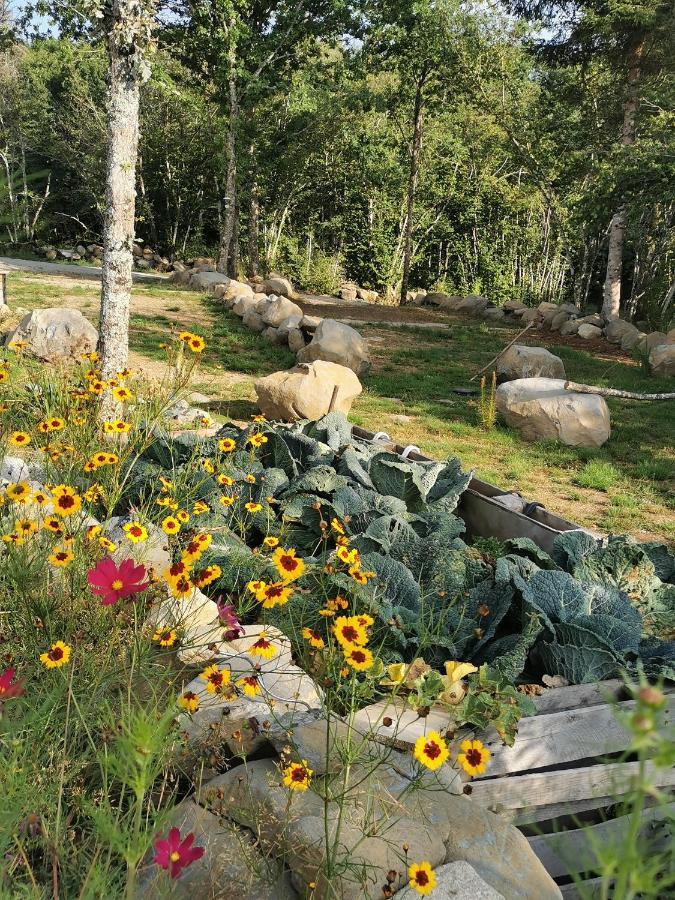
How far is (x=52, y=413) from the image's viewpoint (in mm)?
2822

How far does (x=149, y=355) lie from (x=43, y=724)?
7.59 m

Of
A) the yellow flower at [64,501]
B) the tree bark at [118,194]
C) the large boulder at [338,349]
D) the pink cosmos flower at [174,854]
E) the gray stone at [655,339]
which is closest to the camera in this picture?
the pink cosmos flower at [174,854]

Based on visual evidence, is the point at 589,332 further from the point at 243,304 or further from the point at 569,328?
the point at 243,304

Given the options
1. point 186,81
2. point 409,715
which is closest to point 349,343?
point 409,715

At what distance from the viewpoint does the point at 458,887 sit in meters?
1.47

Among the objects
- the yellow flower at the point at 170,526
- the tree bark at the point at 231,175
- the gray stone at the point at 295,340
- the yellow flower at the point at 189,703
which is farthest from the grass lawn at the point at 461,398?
the tree bark at the point at 231,175

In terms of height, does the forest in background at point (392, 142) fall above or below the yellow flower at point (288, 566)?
above

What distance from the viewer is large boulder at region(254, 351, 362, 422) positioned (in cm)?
657

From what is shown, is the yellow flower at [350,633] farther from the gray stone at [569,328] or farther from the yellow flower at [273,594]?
the gray stone at [569,328]

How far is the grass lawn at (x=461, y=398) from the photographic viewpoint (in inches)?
220

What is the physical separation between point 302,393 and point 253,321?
185 inches

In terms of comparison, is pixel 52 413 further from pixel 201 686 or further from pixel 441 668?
pixel 441 668

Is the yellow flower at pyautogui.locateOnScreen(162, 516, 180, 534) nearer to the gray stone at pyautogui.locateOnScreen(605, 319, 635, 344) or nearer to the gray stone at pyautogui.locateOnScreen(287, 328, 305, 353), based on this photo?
the gray stone at pyautogui.locateOnScreen(287, 328, 305, 353)

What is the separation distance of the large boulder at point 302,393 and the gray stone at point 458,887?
518 cm
